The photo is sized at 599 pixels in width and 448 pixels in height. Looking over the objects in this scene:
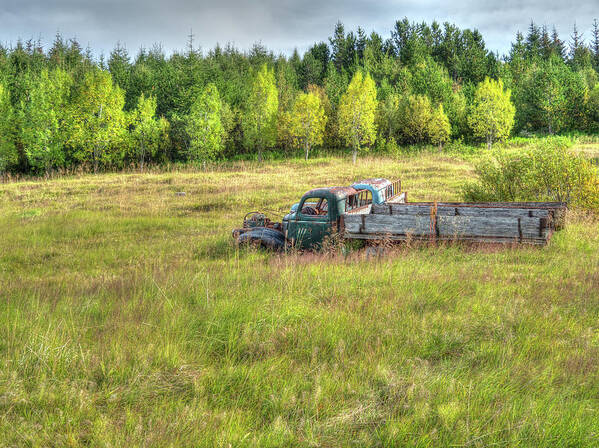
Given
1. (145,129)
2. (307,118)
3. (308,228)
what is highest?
(307,118)

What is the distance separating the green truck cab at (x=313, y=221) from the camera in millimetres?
8492

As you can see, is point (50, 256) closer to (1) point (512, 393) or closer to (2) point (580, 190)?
(1) point (512, 393)

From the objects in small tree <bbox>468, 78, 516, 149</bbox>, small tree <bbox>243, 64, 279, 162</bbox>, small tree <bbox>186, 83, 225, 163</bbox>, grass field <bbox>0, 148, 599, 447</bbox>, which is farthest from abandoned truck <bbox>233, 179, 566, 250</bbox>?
small tree <bbox>468, 78, 516, 149</bbox>

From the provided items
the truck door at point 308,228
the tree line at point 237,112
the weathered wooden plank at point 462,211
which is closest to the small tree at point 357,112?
the tree line at point 237,112

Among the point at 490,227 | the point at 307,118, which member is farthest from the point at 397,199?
the point at 307,118

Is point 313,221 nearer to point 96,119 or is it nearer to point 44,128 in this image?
point 96,119

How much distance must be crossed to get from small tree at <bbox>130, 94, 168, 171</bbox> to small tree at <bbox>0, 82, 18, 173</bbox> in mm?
11225

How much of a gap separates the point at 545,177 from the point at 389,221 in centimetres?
637

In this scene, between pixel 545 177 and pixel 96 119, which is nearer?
pixel 545 177

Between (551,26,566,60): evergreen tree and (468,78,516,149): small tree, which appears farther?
(551,26,566,60): evergreen tree

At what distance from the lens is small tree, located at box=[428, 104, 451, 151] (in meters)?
42.7

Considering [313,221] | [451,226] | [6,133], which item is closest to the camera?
[451,226]

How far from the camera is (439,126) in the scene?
142 feet

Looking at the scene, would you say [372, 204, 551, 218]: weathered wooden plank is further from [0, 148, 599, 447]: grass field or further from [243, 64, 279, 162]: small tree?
[243, 64, 279, 162]: small tree
